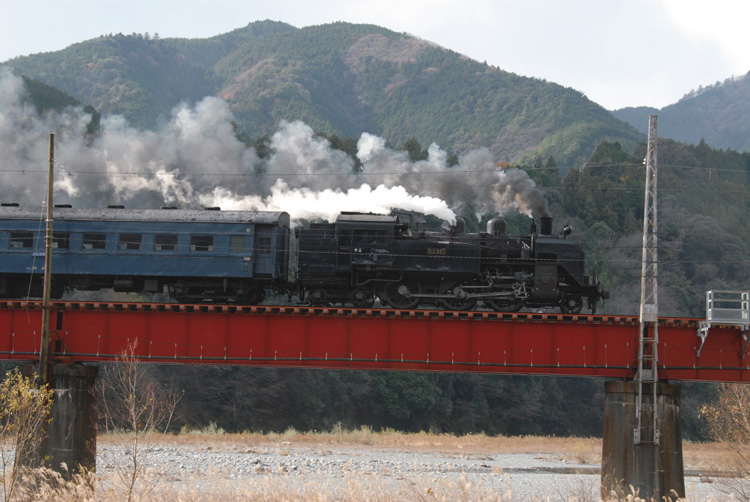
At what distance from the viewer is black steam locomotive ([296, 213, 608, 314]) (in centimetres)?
3434

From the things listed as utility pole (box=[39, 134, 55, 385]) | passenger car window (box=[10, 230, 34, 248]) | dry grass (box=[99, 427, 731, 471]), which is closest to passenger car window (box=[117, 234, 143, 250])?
passenger car window (box=[10, 230, 34, 248])

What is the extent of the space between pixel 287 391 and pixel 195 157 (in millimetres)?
21758

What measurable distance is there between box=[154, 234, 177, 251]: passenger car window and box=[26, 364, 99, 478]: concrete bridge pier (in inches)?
267

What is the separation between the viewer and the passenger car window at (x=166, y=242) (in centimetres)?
3566

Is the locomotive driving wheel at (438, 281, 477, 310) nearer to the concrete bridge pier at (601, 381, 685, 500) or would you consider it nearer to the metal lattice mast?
the concrete bridge pier at (601, 381, 685, 500)

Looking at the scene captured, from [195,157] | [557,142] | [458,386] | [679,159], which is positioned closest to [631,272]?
[458,386]

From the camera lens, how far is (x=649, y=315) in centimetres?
2803

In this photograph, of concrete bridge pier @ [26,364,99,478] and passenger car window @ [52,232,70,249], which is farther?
passenger car window @ [52,232,70,249]

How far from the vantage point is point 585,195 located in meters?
110

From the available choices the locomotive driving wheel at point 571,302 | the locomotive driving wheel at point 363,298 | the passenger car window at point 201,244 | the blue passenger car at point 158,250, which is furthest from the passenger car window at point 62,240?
the locomotive driving wheel at point 571,302

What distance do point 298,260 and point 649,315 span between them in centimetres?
1424

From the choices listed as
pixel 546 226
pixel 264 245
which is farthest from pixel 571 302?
pixel 264 245

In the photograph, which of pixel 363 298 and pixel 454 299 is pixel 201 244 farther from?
pixel 454 299

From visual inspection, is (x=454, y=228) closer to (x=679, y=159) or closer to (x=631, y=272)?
(x=631, y=272)
